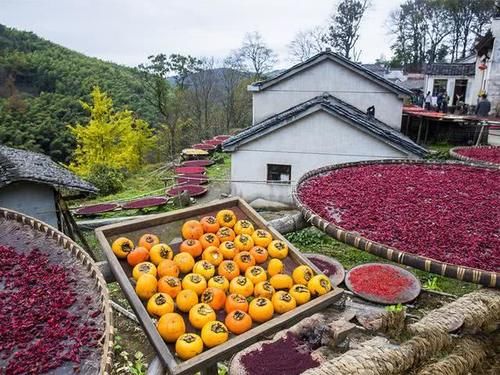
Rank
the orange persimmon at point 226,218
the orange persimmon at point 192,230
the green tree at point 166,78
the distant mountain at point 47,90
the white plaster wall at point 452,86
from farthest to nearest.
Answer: the distant mountain at point 47,90 < the green tree at point 166,78 < the white plaster wall at point 452,86 < the orange persimmon at point 226,218 < the orange persimmon at point 192,230

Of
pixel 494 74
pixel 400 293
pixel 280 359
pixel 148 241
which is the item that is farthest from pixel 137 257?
pixel 494 74

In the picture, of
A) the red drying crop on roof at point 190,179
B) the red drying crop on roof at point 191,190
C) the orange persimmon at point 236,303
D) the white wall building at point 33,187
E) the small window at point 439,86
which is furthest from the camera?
the small window at point 439,86

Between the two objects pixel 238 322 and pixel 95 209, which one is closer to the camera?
pixel 238 322

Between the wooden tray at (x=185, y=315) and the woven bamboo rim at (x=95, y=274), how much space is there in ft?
0.39

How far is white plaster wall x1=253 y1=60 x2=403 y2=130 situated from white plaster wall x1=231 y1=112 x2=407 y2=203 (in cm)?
272

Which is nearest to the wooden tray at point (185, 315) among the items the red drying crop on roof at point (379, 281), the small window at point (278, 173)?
the red drying crop on roof at point (379, 281)

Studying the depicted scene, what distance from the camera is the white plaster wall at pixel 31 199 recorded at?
358 inches

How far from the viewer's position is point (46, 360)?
1426 mm

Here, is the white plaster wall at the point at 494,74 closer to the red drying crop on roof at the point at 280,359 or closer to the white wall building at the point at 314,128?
the white wall building at the point at 314,128

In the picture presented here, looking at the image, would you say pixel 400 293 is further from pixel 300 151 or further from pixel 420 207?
pixel 300 151

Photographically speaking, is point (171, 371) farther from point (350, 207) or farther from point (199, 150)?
point (199, 150)

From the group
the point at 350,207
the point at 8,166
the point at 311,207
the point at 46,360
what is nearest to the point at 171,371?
the point at 46,360

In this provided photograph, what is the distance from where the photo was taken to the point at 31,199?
9453 mm

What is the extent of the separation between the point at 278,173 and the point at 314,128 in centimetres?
211
